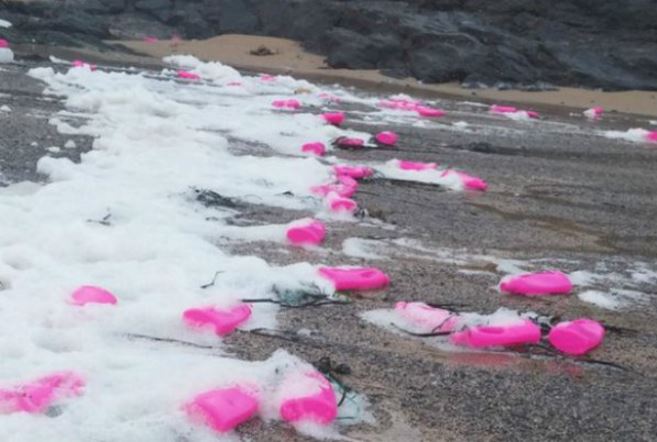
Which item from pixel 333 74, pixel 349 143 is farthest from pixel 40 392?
pixel 333 74

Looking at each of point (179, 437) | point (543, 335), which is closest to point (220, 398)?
point (179, 437)

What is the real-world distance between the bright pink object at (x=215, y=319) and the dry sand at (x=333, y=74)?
13.8 m

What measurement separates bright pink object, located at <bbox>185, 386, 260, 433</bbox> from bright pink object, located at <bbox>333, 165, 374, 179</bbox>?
4112 mm

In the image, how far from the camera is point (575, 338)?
10.9 feet

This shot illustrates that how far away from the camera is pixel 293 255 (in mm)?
4320

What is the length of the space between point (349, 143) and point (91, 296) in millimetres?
5150

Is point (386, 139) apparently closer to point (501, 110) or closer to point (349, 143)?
point (349, 143)

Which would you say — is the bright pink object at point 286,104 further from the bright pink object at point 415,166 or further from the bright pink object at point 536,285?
the bright pink object at point 536,285

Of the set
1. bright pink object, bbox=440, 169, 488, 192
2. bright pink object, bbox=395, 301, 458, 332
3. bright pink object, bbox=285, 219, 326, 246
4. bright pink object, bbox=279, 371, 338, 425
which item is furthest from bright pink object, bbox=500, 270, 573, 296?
bright pink object, bbox=440, 169, 488, 192

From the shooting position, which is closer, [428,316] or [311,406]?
[311,406]

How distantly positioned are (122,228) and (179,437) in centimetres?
214

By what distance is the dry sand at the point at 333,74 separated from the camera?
16.8m

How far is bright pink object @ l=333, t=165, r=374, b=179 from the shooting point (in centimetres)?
658

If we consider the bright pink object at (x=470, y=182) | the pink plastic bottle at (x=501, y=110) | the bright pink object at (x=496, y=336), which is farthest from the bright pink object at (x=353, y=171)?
the pink plastic bottle at (x=501, y=110)
